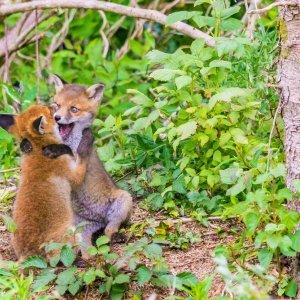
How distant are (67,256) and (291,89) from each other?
1.98 metres

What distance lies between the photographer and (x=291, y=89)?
5.57 m

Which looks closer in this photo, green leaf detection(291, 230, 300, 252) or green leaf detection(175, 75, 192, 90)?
green leaf detection(291, 230, 300, 252)

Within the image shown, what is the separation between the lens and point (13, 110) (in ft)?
30.5

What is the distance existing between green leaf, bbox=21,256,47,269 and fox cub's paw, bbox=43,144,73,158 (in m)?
1.06

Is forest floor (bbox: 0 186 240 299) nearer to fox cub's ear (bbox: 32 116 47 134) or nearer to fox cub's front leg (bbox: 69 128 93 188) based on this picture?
fox cub's front leg (bbox: 69 128 93 188)

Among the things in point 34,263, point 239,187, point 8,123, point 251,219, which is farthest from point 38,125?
point 251,219

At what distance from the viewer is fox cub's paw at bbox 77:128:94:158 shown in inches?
279

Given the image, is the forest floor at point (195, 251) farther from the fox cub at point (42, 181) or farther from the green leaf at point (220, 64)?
the green leaf at point (220, 64)

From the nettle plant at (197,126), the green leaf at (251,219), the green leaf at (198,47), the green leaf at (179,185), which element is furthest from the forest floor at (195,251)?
the green leaf at (198,47)

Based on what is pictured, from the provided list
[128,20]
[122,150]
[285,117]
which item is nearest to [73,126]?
[122,150]

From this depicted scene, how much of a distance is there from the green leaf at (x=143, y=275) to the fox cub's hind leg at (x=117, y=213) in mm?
1099

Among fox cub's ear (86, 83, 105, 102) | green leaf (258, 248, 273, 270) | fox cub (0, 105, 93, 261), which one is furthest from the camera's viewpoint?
fox cub's ear (86, 83, 105, 102)

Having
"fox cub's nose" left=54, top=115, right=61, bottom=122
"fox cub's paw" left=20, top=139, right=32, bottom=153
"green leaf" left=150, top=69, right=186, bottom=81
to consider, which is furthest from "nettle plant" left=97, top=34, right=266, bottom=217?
"fox cub's paw" left=20, top=139, right=32, bottom=153

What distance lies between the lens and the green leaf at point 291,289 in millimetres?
5500
